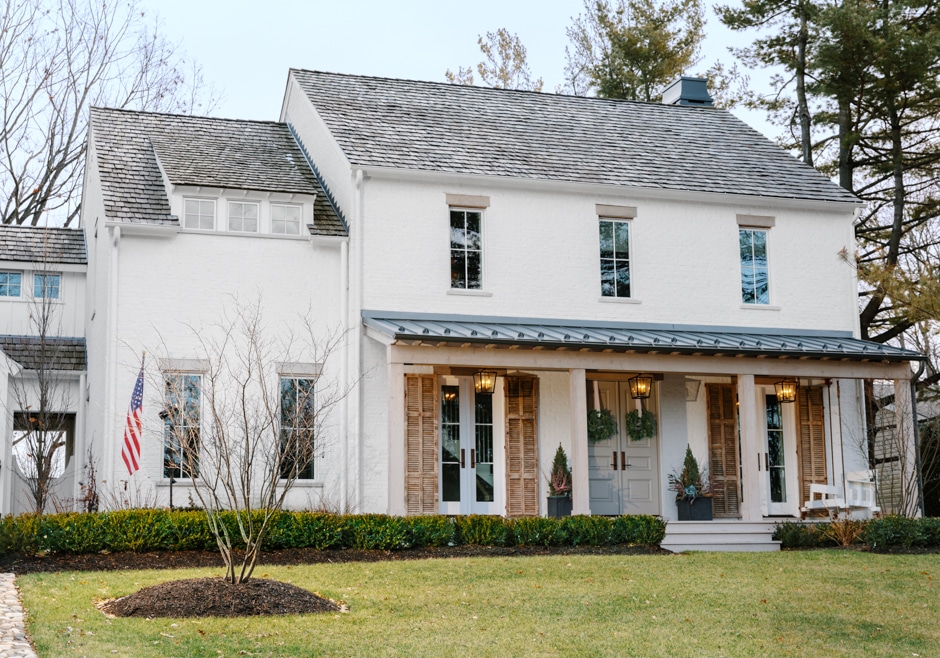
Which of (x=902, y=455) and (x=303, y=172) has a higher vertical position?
(x=303, y=172)

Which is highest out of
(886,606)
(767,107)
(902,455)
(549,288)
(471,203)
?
(767,107)

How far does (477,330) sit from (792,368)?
5.21m

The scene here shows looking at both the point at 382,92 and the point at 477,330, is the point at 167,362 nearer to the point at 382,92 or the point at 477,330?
the point at 477,330

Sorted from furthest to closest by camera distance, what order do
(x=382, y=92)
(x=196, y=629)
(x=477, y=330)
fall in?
(x=382, y=92)
(x=477, y=330)
(x=196, y=629)

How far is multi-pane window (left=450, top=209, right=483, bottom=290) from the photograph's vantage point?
18031 mm

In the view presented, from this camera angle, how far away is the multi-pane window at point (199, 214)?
17266mm

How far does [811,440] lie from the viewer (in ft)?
62.5

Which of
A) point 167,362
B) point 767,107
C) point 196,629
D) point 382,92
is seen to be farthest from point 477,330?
point 767,107

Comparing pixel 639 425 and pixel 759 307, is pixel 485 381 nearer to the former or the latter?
pixel 639 425

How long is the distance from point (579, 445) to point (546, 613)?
241 inches

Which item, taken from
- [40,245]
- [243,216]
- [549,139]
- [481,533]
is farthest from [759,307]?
[40,245]

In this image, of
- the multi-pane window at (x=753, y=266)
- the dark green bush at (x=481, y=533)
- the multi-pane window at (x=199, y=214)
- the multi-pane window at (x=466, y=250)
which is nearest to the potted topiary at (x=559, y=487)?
the dark green bush at (x=481, y=533)

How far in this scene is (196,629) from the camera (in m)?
8.96

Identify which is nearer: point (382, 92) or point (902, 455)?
point (902, 455)
